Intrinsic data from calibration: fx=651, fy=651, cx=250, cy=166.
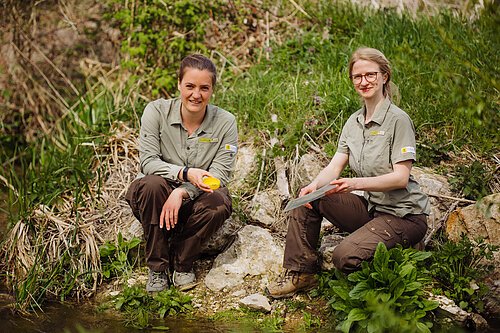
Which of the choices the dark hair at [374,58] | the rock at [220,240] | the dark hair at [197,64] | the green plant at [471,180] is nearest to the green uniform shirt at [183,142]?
the dark hair at [197,64]

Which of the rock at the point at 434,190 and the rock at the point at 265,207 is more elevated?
the rock at the point at 434,190

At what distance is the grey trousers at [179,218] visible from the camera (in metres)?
3.96

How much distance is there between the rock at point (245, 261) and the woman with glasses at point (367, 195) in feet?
0.93

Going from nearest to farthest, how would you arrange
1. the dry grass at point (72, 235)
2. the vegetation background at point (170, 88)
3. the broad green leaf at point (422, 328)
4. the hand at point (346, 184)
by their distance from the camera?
the broad green leaf at point (422, 328) → the hand at point (346, 184) → the dry grass at point (72, 235) → the vegetation background at point (170, 88)

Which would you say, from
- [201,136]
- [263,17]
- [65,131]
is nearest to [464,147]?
[201,136]

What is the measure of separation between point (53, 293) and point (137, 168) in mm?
1344

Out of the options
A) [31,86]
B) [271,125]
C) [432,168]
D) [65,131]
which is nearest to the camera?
[432,168]

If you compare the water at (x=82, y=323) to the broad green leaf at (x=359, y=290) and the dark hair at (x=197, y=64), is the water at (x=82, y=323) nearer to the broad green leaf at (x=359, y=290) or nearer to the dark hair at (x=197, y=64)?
the broad green leaf at (x=359, y=290)

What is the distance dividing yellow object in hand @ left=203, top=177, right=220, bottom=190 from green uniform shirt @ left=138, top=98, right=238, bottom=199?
0.17m

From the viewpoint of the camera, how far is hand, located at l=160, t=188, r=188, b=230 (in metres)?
3.88

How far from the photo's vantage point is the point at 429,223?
14.3 ft

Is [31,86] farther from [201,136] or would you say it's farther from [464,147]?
[464,147]

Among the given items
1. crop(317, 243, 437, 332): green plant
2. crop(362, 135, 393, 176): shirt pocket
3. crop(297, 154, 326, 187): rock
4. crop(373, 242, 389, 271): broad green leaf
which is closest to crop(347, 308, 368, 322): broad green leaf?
crop(317, 243, 437, 332): green plant

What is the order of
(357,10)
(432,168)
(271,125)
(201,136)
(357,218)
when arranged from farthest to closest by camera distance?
(357,10) → (271,125) → (432,168) → (201,136) → (357,218)
